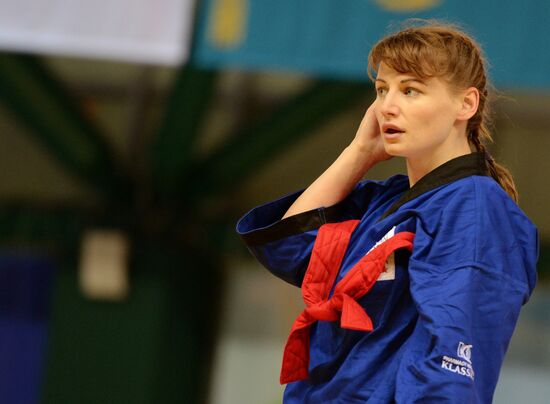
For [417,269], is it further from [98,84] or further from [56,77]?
[98,84]

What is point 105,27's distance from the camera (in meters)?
4.21

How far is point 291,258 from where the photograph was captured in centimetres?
170

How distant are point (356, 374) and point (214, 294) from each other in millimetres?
5608

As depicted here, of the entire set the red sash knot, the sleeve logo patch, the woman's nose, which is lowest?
the sleeve logo patch

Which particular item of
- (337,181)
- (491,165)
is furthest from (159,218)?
(491,165)

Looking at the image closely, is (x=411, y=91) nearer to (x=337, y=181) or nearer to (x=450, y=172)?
(x=450, y=172)

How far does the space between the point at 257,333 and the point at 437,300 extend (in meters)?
5.48

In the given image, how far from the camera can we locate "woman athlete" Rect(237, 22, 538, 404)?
1396mm

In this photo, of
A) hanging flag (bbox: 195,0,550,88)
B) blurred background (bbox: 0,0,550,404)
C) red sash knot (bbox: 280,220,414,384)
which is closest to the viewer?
red sash knot (bbox: 280,220,414,384)

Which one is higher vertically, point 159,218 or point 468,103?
point 159,218

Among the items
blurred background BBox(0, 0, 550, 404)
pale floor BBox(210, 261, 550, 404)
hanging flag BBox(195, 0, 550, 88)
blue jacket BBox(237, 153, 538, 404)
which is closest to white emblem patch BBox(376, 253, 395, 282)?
blue jacket BBox(237, 153, 538, 404)

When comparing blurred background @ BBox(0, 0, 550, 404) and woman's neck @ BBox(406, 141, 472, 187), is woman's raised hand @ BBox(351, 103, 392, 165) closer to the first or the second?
woman's neck @ BBox(406, 141, 472, 187)

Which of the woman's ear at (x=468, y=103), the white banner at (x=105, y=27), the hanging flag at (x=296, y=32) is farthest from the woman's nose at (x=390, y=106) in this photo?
the white banner at (x=105, y=27)

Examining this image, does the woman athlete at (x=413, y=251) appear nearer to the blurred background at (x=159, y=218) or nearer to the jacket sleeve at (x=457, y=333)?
the jacket sleeve at (x=457, y=333)
